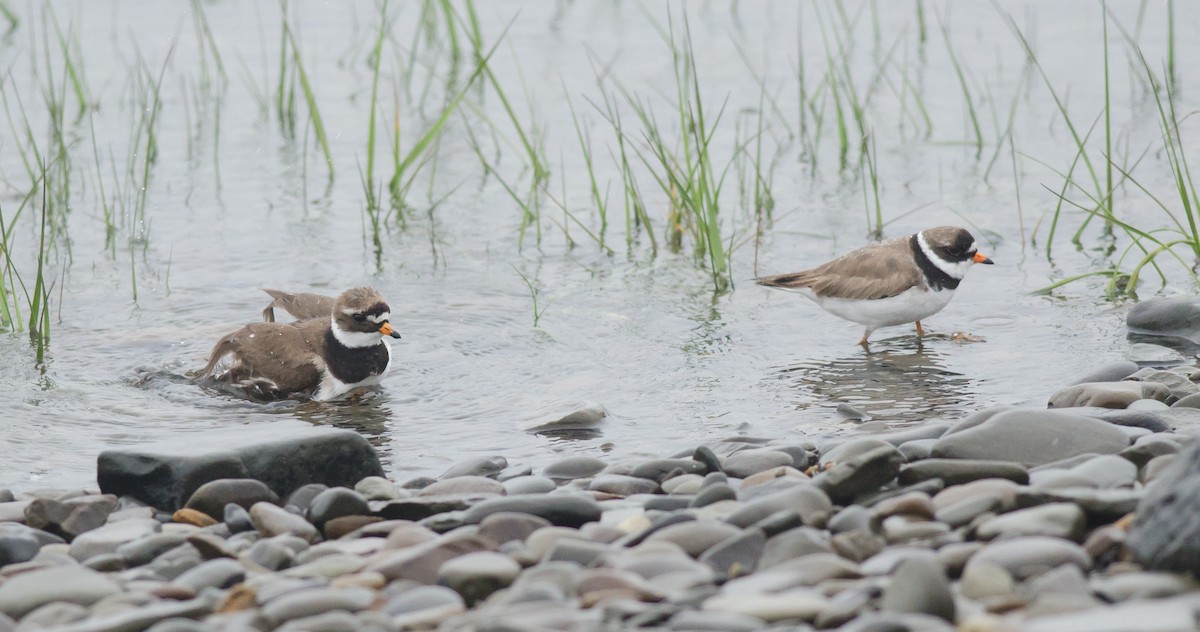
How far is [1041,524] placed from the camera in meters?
4.26

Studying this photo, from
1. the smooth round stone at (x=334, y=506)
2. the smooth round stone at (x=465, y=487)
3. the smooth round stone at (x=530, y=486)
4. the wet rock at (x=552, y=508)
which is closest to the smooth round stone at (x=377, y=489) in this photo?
the smooth round stone at (x=465, y=487)

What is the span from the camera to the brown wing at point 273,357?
8219 mm

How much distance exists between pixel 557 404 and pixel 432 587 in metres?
3.42

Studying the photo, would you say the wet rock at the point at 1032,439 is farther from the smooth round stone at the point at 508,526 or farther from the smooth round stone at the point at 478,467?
the smooth round stone at the point at 478,467

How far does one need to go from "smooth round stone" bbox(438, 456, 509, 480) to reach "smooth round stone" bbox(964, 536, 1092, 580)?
287cm

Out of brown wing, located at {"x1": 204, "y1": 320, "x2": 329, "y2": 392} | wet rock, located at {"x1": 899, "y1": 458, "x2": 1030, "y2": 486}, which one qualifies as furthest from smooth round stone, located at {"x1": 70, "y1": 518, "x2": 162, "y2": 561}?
wet rock, located at {"x1": 899, "y1": 458, "x2": 1030, "y2": 486}

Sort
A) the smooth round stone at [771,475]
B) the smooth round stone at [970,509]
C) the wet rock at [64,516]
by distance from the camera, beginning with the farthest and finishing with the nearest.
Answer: the smooth round stone at [771,475]
the wet rock at [64,516]
the smooth round stone at [970,509]

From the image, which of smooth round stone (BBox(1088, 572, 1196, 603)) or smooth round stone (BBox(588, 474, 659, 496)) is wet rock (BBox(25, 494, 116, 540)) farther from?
smooth round stone (BBox(1088, 572, 1196, 603))

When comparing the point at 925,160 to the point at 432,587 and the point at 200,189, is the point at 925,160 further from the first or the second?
the point at 432,587

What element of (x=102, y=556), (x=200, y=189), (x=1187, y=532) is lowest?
(x=102, y=556)

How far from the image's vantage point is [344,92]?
14133mm

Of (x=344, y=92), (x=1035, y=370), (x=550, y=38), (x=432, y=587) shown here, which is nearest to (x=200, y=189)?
(x=344, y=92)

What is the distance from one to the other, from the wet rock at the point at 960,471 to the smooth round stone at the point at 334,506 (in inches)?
82.0

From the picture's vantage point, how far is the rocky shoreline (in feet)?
12.4
